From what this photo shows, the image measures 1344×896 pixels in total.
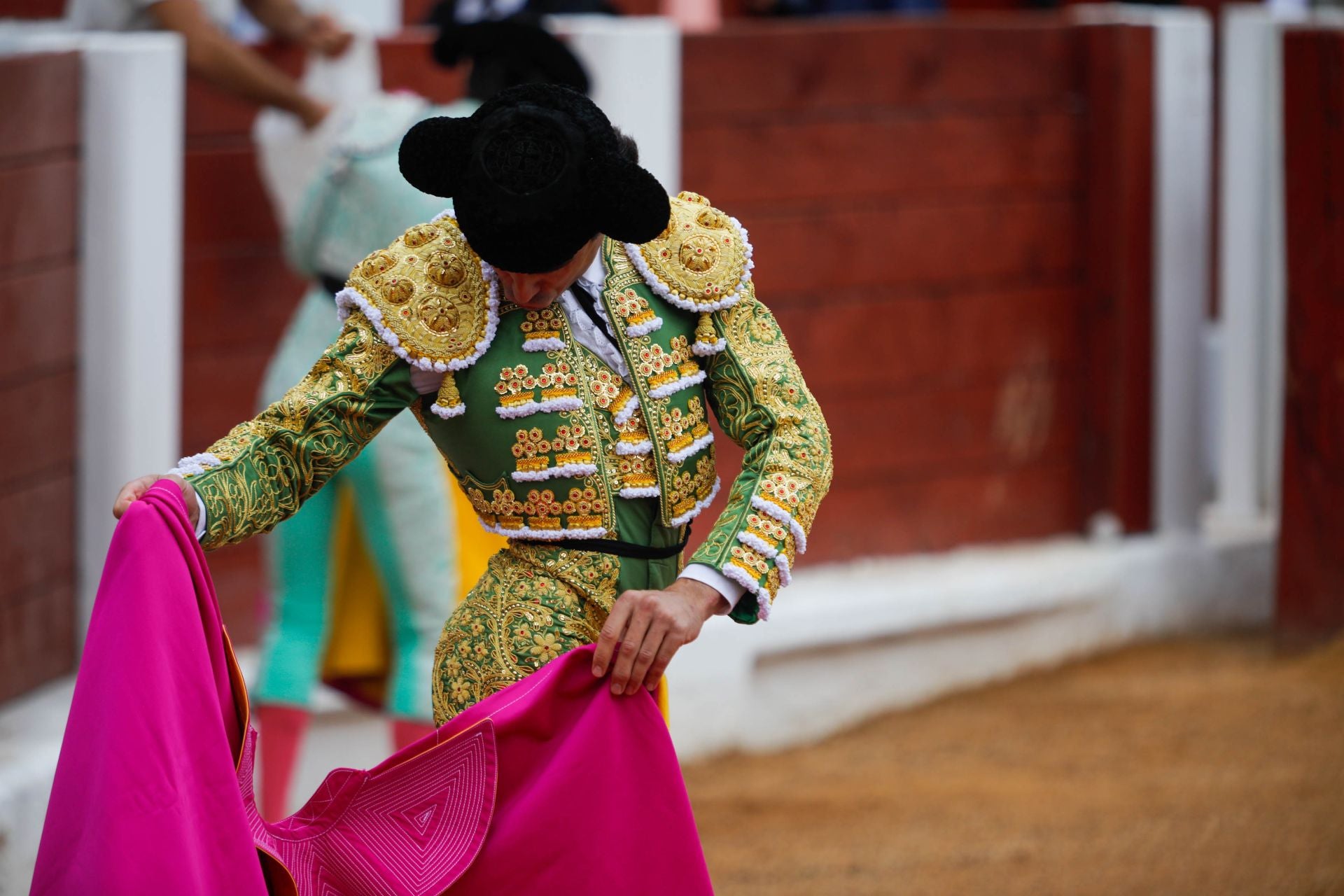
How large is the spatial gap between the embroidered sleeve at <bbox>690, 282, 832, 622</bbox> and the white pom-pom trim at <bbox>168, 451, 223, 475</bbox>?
0.57 meters

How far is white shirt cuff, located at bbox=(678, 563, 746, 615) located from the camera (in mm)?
2318

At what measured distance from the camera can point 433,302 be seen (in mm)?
2459

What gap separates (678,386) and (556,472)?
185 mm

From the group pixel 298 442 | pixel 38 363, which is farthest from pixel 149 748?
pixel 38 363

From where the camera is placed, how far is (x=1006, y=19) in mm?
6051

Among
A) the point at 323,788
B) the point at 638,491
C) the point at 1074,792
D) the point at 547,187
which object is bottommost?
the point at 1074,792

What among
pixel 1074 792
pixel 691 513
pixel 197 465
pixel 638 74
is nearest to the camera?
pixel 197 465

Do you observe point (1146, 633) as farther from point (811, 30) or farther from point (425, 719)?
point (425, 719)

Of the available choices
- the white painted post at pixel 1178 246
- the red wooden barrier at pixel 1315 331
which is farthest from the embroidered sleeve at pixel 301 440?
the white painted post at pixel 1178 246

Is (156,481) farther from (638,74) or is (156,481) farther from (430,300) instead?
(638,74)

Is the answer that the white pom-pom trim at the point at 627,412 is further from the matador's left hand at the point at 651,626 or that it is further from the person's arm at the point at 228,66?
the person's arm at the point at 228,66

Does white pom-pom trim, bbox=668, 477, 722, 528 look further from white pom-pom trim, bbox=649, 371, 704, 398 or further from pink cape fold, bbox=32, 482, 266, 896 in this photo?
pink cape fold, bbox=32, 482, 266, 896

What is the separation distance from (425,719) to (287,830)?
1.45 m

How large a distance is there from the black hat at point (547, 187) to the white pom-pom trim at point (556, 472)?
271 millimetres
